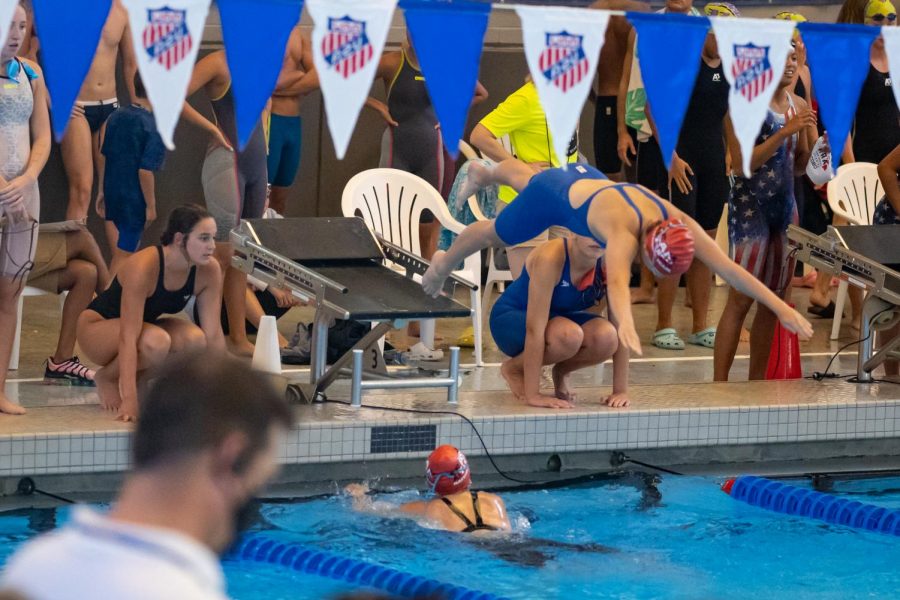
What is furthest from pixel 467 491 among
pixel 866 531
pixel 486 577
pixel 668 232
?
pixel 866 531

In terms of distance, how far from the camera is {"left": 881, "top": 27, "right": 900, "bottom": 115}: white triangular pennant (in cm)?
545

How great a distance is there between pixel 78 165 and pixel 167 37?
2444 mm

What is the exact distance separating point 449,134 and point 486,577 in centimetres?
159

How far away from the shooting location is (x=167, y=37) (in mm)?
4676

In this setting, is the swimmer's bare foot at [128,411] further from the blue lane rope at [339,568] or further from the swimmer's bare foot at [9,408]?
the blue lane rope at [339,568]

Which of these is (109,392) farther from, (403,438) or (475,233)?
(475,233)

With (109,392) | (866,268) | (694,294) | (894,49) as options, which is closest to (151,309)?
(109,392)

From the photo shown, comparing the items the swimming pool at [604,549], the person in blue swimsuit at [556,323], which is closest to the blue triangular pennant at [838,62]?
the person in blue swimsuit at [556,323]

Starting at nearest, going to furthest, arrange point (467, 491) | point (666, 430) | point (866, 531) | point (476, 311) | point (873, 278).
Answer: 1. point (467, 491)
2. point (866, 531)
3. point (666, 430)
4. point (873, 278)
5. point (476, 311)

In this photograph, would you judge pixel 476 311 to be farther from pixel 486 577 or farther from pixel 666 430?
pixel 486 577

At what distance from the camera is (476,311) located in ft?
24.1

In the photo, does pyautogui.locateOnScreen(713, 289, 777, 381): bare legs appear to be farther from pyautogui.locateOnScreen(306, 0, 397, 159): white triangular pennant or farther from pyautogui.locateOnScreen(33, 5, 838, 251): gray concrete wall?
pyautogui.locateOnScreen(33, 5, 838, 251): gray concrete wall

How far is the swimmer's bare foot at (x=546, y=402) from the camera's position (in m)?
6.22

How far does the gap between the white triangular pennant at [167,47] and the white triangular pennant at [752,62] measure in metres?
2.04
